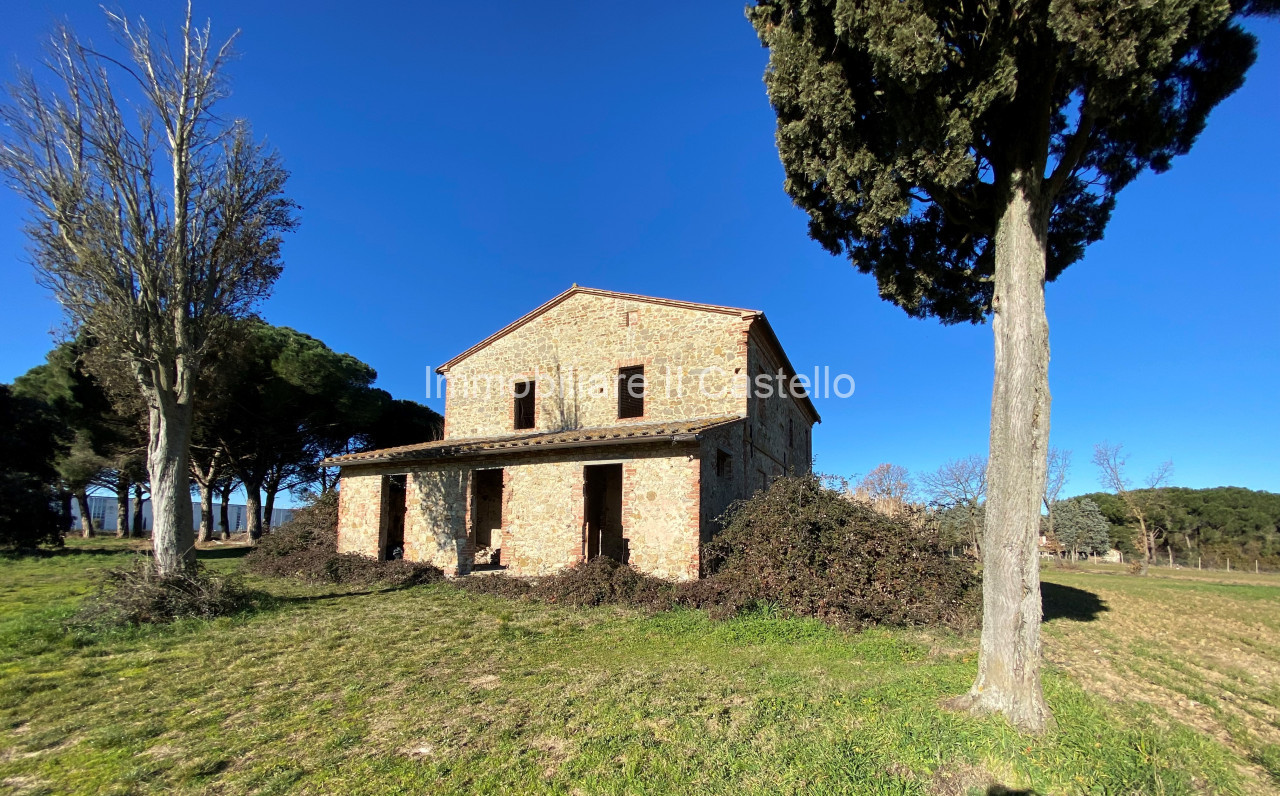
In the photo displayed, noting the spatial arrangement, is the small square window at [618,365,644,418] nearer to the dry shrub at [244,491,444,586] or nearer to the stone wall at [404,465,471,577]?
the stone wall at [404,465,471,577]

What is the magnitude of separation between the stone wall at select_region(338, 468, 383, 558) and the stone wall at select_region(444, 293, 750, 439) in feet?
8.47

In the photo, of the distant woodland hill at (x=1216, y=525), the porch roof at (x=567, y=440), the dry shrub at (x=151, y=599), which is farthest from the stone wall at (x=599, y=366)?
the distant woodland hill at (x=1216, y=525)

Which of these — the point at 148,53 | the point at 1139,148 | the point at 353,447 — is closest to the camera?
the point at 1139,148

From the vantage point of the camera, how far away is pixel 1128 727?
15.5ft

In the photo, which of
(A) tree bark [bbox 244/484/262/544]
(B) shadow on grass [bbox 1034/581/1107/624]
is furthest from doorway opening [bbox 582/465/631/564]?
(A) tree bark [bbox 244/484/262/544]

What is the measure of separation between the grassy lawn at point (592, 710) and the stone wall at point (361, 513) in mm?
5993

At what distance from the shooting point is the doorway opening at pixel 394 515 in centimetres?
1535

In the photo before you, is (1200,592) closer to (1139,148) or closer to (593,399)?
(1139,148)

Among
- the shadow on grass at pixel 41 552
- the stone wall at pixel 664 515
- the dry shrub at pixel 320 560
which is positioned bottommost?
the shadow on grass at pixel 41 552

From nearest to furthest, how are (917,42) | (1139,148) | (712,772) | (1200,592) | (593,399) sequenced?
(712,772) → (917,42) → (1139,148) → (593,399) → (1200,592)

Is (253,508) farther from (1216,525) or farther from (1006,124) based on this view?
(1216,525)

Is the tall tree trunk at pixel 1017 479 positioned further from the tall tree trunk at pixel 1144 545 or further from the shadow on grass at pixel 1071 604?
the tall tree trunk at pixel 1144 545

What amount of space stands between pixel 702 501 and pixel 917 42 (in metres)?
7.97

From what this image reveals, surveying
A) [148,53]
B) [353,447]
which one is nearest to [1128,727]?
Result: [148,53]
